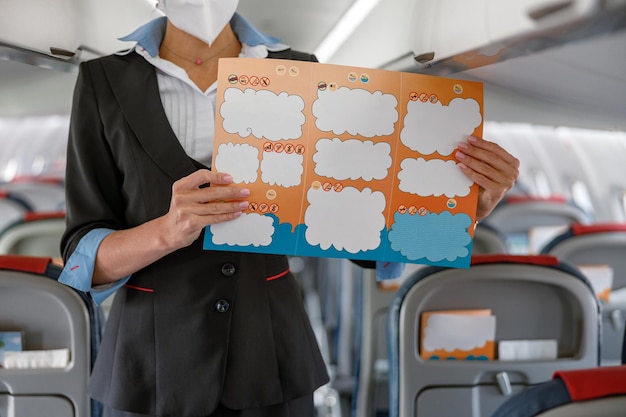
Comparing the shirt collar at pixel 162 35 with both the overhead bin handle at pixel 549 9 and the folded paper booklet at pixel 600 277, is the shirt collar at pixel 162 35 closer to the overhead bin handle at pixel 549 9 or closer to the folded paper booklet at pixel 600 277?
the overhead bin handle at pixel 549 9

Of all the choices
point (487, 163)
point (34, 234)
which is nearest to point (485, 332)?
point (487, 163)

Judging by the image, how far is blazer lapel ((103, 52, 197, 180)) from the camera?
1434 millimetres

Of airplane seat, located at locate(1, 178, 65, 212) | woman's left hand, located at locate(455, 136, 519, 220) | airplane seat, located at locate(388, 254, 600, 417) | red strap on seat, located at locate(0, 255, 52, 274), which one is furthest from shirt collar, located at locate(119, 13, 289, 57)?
airplane seat, located at locate(1, 178, 65, 212)

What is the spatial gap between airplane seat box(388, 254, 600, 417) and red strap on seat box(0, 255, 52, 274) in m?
0.97

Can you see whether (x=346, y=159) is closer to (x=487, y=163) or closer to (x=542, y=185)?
(x=487, y=163)

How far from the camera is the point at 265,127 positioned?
4.41 feet

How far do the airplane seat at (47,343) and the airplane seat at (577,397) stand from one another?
1167 millimetres

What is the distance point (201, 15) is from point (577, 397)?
101cm

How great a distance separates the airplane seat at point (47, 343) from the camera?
5.83ft

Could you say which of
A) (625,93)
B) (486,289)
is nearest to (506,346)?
(486,289)

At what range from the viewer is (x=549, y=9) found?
1249 millimetres

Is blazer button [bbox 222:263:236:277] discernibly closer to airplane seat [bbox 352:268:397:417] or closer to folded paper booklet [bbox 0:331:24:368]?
folded paper booklet [bbox 0:331:24:368]

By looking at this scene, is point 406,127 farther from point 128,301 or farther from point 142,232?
point 128,301

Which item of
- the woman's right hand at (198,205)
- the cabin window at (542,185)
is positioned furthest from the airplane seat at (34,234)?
the cabin window at (542,185)
